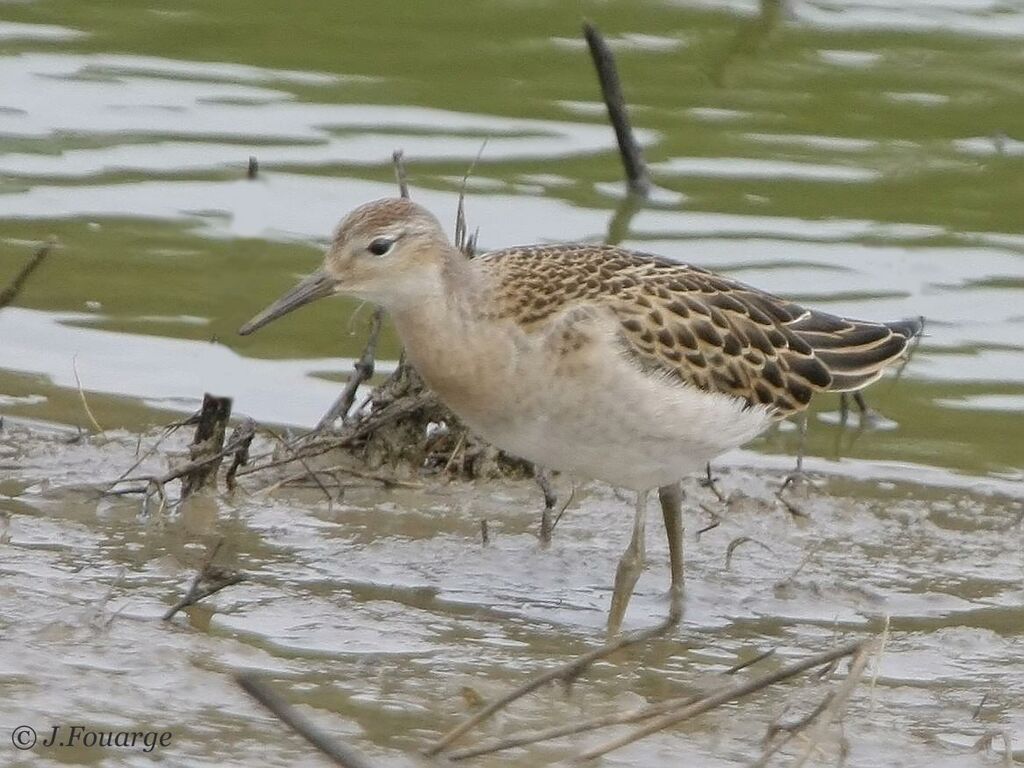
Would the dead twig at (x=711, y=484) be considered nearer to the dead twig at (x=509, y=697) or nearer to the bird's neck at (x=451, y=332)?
the bird's neck at (x=451, y=332)

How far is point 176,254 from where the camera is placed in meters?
11.0

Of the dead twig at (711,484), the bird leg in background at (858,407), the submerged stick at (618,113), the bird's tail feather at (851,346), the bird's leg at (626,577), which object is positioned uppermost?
the submerged stick at (618,113)

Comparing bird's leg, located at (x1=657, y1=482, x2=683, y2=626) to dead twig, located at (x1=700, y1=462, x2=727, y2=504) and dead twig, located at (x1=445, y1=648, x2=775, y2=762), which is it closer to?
dead twig, located at (x1=700, y1=462, x2=727, y2=504)

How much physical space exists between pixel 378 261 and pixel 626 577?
140 centimetres

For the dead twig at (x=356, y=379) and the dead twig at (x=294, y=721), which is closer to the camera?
the dead twig at (x=294, y=721)

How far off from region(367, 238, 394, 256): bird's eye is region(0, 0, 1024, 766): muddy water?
1.19 meters

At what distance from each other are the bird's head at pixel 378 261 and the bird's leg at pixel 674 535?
3.99 ft

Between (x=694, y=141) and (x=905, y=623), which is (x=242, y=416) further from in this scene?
(x=694, y=141)

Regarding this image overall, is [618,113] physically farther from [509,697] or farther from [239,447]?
[509,697]

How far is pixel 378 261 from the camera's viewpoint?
7336 millimetres

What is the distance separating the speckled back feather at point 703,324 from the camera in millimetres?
7480

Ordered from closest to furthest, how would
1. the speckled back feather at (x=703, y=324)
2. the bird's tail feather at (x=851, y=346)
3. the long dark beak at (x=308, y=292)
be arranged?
the long dark beak at (x=308, y=292), the speckled back feather at (x=703, y=324), the bird's tail feather at (x=851, y=346)

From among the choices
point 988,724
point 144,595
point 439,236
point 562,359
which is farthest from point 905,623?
point 144,595

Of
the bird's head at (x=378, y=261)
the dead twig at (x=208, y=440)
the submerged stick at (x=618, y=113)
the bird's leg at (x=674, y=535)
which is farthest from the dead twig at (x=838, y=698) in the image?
the submerged stick at (x=618, y=113)
